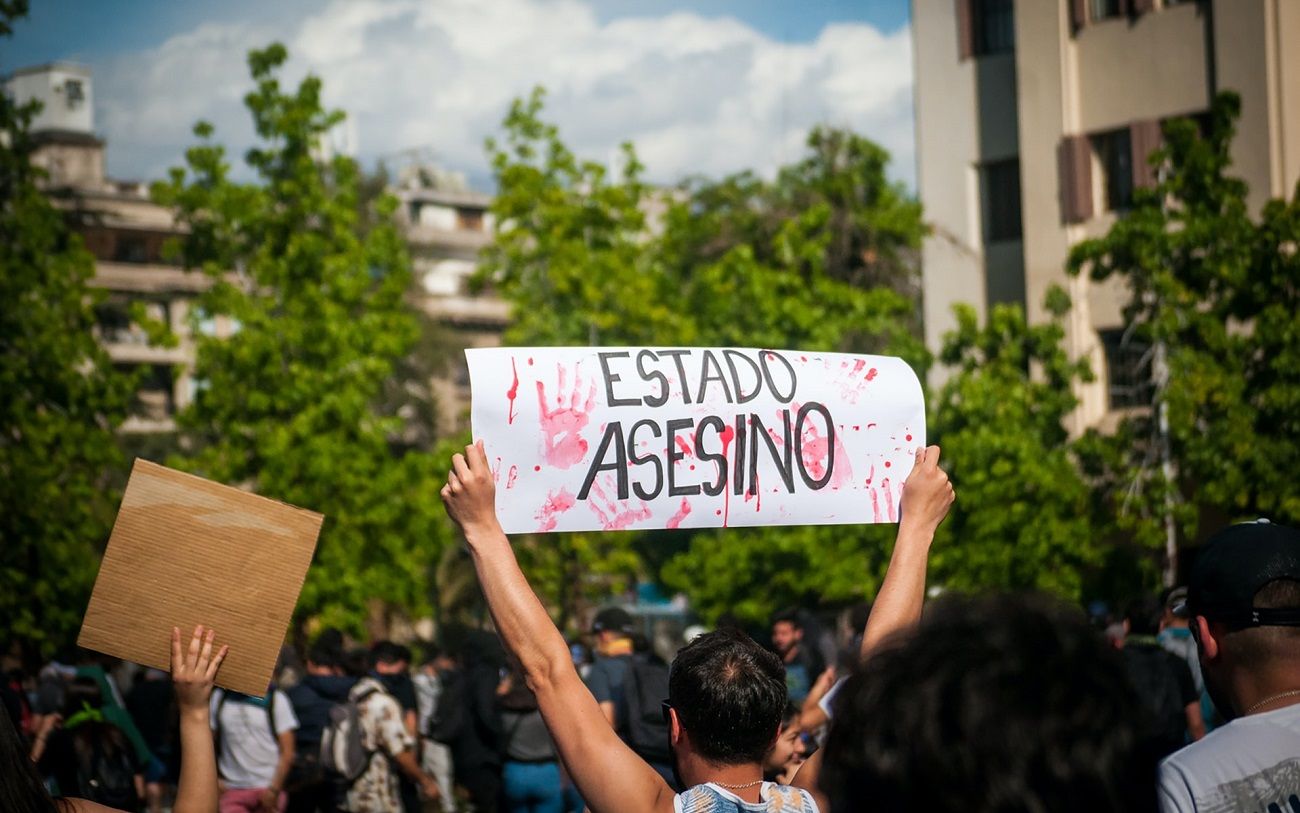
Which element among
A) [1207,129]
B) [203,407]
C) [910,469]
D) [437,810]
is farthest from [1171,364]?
[910,469]

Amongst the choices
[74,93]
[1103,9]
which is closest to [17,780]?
[1103,9]

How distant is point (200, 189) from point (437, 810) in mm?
14365

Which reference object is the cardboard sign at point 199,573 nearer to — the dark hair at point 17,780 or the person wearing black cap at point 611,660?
the dark hair at point 17,780

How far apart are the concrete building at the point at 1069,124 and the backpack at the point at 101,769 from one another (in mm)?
16496

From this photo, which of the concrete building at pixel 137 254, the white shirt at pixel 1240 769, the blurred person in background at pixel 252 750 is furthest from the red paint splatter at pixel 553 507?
the concrete building at pixel 137 254

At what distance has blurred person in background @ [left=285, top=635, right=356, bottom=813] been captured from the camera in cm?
977

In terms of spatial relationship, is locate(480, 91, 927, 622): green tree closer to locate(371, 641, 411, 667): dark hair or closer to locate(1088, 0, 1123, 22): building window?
locate(1088, 0, 1123, 22): building window

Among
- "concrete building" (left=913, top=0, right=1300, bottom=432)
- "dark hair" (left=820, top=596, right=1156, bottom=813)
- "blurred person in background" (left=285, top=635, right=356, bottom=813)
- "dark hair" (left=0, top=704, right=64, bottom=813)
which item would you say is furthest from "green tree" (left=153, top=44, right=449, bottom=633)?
"dark hair" (left=820, top=596, right=1156, bottom=813)

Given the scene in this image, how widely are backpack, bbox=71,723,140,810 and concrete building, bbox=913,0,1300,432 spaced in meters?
16.5

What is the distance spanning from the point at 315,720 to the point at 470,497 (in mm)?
7009

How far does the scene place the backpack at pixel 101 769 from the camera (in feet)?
29.6

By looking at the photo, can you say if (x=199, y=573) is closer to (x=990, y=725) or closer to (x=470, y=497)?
(x=470, y=497)

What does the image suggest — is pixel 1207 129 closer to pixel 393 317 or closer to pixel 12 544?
pixel 393 317

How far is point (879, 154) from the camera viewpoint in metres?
38.2
